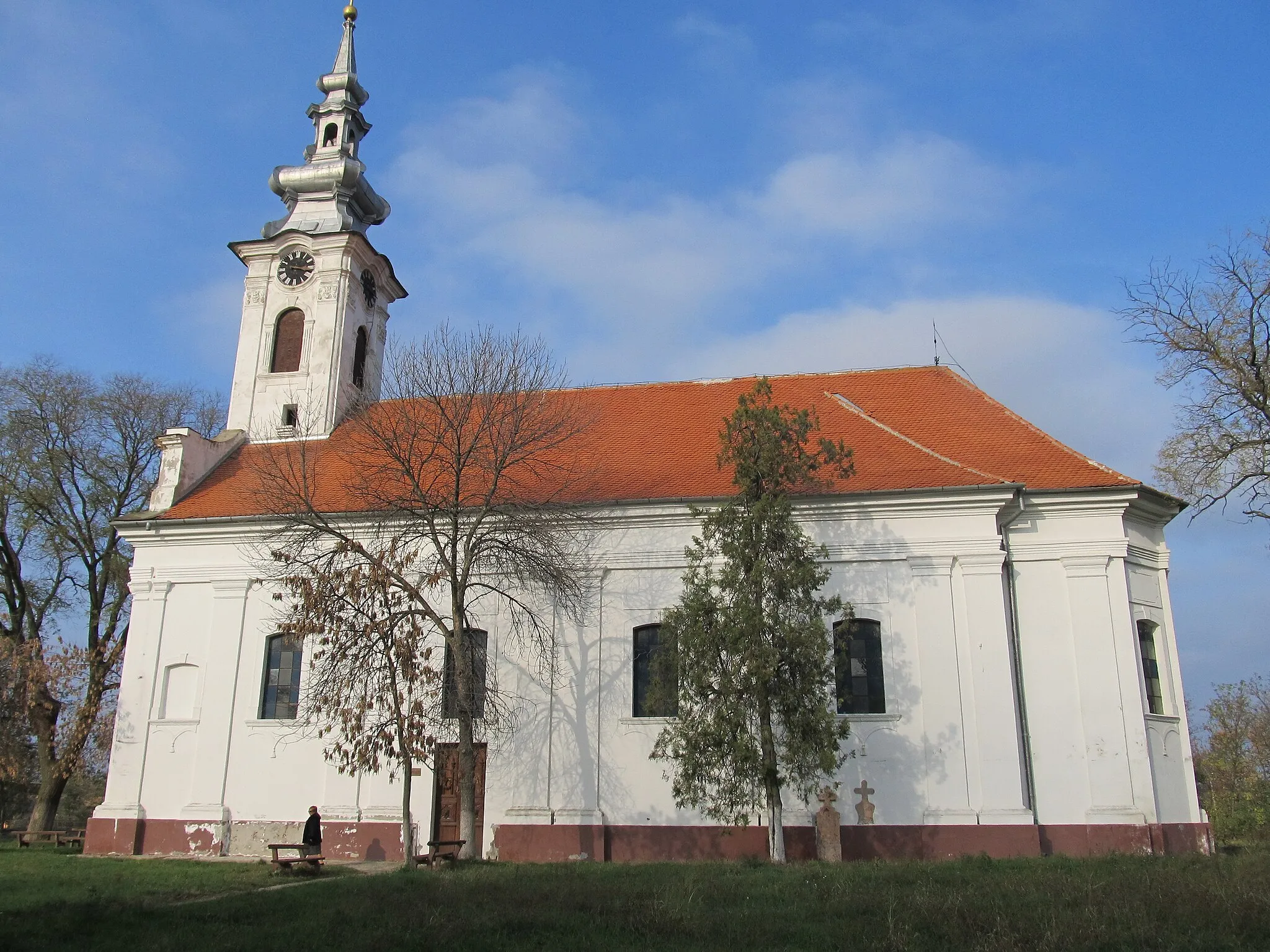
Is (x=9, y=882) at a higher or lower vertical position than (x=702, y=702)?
lower

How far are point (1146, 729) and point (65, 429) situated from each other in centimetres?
2504

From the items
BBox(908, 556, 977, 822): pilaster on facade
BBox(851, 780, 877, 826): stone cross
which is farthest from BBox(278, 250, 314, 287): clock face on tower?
BBox(851, 780, 877, 826): stone cross

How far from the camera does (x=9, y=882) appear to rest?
46.5 feet

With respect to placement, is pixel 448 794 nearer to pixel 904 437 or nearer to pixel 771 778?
pixel 771 778

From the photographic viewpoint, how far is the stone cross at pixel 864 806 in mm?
16828

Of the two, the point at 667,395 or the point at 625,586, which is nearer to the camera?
the point at 625,586

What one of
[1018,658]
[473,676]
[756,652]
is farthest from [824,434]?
[473,676]

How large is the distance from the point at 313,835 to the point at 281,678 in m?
4.31

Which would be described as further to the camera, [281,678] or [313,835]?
[281,678]

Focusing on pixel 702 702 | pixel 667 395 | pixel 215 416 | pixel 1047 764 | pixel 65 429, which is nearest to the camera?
pixel 702 702

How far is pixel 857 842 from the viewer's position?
54.7 feet

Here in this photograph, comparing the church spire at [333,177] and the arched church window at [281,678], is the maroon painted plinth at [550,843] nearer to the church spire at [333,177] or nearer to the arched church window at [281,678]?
the arched church window at [281,678]

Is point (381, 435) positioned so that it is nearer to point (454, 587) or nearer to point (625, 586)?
point (454, 587)

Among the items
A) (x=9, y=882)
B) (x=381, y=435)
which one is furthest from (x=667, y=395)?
(x=9, y=882)
